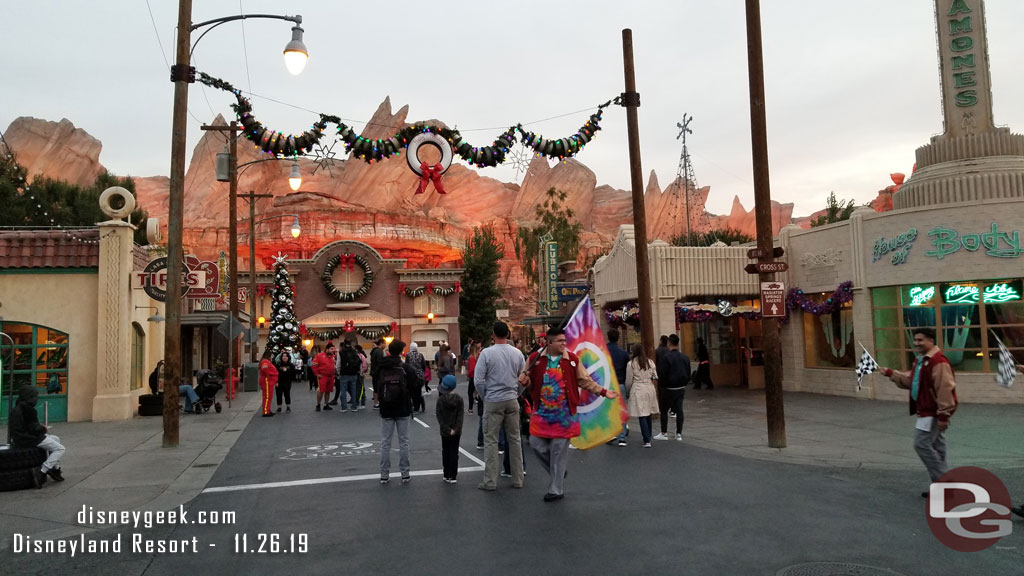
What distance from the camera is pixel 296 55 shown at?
1155 centimetres

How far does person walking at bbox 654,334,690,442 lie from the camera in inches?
483

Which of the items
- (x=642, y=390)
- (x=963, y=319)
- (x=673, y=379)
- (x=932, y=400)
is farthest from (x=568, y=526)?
(x=963, y=319)

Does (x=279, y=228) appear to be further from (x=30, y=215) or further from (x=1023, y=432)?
(x=1023, y=432)

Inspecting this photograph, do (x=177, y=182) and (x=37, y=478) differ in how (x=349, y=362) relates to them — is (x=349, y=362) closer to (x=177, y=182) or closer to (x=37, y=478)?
(x=177, y=182)

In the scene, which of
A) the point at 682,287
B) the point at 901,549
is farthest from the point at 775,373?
the point at 682,287

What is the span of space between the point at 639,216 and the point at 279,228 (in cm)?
6730

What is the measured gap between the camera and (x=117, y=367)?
17.0 metres

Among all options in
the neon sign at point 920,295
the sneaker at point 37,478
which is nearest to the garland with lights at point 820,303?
the neon sign at point 920,295

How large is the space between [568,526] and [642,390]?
18.3 ft

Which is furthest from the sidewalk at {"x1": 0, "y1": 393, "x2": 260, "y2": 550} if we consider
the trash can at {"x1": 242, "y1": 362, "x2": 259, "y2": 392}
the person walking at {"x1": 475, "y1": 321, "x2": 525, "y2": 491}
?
the trash can at {"x1": 242, "y1": 362, "x2": 259, "y2": 392}

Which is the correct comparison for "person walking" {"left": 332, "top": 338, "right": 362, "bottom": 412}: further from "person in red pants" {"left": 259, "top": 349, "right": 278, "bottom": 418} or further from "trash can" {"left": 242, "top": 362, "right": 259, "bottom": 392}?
"trash can" {"left": 242, "top": 362, "right": 259, "bottom": 392}

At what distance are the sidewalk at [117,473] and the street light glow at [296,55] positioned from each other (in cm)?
633

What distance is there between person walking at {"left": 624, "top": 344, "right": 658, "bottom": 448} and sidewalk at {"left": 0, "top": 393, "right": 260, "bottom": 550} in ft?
21.3

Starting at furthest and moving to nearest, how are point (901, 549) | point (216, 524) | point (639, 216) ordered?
point (639, 216)
point (216, 524)
point (901, 549)
